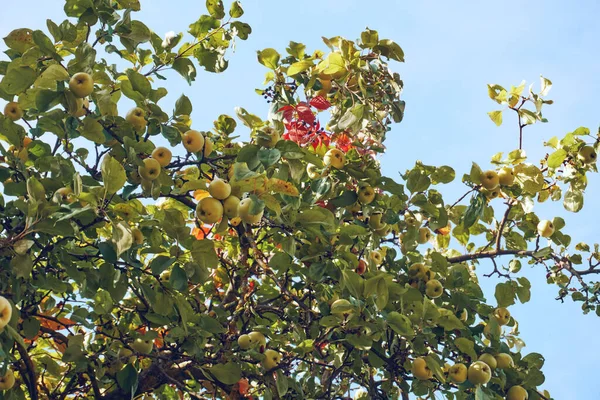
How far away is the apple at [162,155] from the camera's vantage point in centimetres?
331

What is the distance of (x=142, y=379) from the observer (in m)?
3.96

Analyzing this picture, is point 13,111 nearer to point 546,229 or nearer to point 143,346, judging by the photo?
point 143,346

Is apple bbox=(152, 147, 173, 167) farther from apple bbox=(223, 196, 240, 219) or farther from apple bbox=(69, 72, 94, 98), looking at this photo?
apple bbox=(223, 196, 240, 219)

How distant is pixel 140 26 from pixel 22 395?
208cm

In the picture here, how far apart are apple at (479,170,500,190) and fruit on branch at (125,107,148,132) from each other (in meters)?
1.92

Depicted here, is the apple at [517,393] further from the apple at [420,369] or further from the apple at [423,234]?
the apple at [423,234]

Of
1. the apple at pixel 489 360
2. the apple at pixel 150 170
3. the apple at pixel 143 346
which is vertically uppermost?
the apple at pixel 150 170

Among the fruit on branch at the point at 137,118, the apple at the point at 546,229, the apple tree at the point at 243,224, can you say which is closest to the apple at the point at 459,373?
the apple tree at the point at 243,224

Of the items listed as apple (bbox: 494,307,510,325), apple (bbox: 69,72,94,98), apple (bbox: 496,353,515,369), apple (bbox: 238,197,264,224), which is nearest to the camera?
apple (bbox: 238,197,264,224)

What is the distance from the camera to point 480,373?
3.41m

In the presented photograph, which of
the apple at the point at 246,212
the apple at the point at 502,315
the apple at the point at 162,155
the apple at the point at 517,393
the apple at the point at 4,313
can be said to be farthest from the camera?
the apple at the point at 502,315

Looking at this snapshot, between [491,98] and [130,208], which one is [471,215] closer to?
[491,98]

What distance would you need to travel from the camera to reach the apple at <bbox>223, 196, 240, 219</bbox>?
114 inches

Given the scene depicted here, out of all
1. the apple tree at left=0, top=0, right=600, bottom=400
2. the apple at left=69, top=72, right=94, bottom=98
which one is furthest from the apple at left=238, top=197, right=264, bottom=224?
the apple at left=69, top=72, right=94, bottom=98
